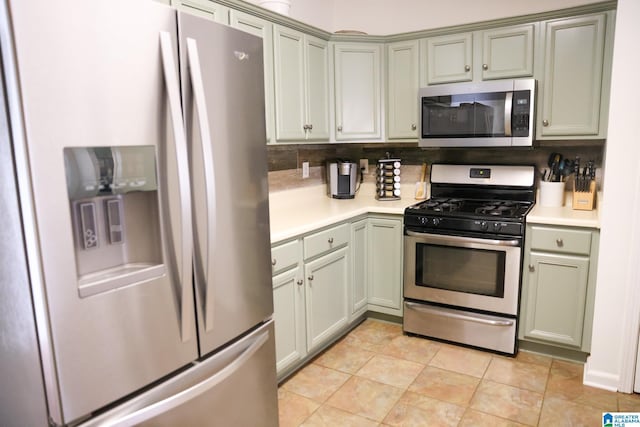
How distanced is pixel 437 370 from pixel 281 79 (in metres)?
1.94

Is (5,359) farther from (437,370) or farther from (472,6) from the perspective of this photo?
(472,6)

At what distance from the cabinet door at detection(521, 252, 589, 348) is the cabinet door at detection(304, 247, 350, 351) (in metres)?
1.09

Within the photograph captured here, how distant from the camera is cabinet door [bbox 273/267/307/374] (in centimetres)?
234

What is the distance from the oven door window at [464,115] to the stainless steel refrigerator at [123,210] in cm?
181

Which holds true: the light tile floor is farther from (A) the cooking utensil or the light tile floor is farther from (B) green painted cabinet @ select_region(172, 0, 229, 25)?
(B) green painted cabinet @ select_region(172, 0, 229, 25)

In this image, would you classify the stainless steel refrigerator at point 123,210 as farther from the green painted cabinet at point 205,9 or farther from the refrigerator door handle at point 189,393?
the green painted cabinet at point 205,9

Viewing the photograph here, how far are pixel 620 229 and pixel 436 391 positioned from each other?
48.8 inches

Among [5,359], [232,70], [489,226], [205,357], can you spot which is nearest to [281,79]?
[232,70]

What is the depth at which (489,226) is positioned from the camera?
2686 mm

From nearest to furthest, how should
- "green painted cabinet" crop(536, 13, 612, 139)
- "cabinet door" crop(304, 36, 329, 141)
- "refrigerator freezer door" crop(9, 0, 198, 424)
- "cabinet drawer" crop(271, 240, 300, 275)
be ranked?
"refrigerator freezer door" crop(9, 0, 198, 424) < "cabinet drawer" crop(271, 240, 300, 275) < "green painted cabinet" crop(536, 13, 612, 139) < "cabinet door" crop(304, 36, 329, 141)

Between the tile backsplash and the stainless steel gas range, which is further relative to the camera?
the tile backsplash

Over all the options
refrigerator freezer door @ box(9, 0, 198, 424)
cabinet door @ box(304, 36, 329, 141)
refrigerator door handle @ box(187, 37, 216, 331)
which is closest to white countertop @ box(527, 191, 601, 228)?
cabinet door @ box(304, 36, 329, 141)

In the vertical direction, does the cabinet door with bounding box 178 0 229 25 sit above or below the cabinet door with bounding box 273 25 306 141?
above

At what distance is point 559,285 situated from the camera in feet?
8.54
